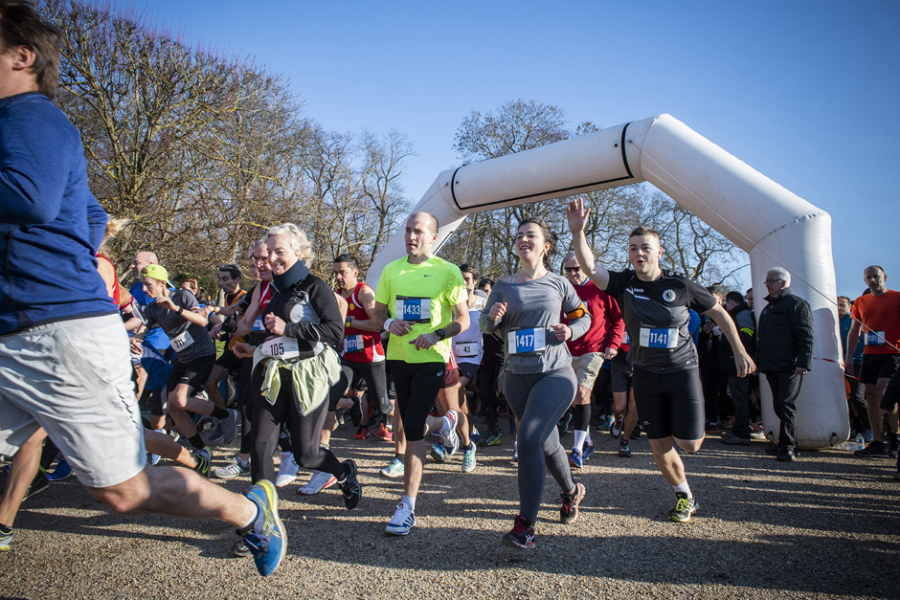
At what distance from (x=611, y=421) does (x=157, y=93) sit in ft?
43.7

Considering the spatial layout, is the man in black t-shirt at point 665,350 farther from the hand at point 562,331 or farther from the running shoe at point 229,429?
the running shoe at point 229,429

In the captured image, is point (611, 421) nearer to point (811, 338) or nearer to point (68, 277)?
point (811, 338)

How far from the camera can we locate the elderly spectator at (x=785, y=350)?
5.58 meters

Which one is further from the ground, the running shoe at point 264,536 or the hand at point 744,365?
the hand at point 744,365

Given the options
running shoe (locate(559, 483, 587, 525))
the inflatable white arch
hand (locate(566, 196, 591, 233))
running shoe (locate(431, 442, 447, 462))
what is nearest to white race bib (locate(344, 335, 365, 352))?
running shoe (locate(431, 442, 447, 462))

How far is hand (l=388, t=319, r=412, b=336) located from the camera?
359cm

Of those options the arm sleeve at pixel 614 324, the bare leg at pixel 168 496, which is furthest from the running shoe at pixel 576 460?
the bare leg at pixel 168 496

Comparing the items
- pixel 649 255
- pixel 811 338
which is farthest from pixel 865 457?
pixel 649 255

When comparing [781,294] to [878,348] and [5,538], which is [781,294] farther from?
[5,538]

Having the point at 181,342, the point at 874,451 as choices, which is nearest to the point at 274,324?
the point at 181,342

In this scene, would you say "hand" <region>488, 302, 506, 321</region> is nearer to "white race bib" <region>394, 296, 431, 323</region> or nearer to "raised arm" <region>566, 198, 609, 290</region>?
"white race bib" <region>394, 296, 431, 323</region>

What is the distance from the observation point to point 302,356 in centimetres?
330

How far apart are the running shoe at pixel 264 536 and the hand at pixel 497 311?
1.79 meters

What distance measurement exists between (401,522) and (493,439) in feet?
10.1
